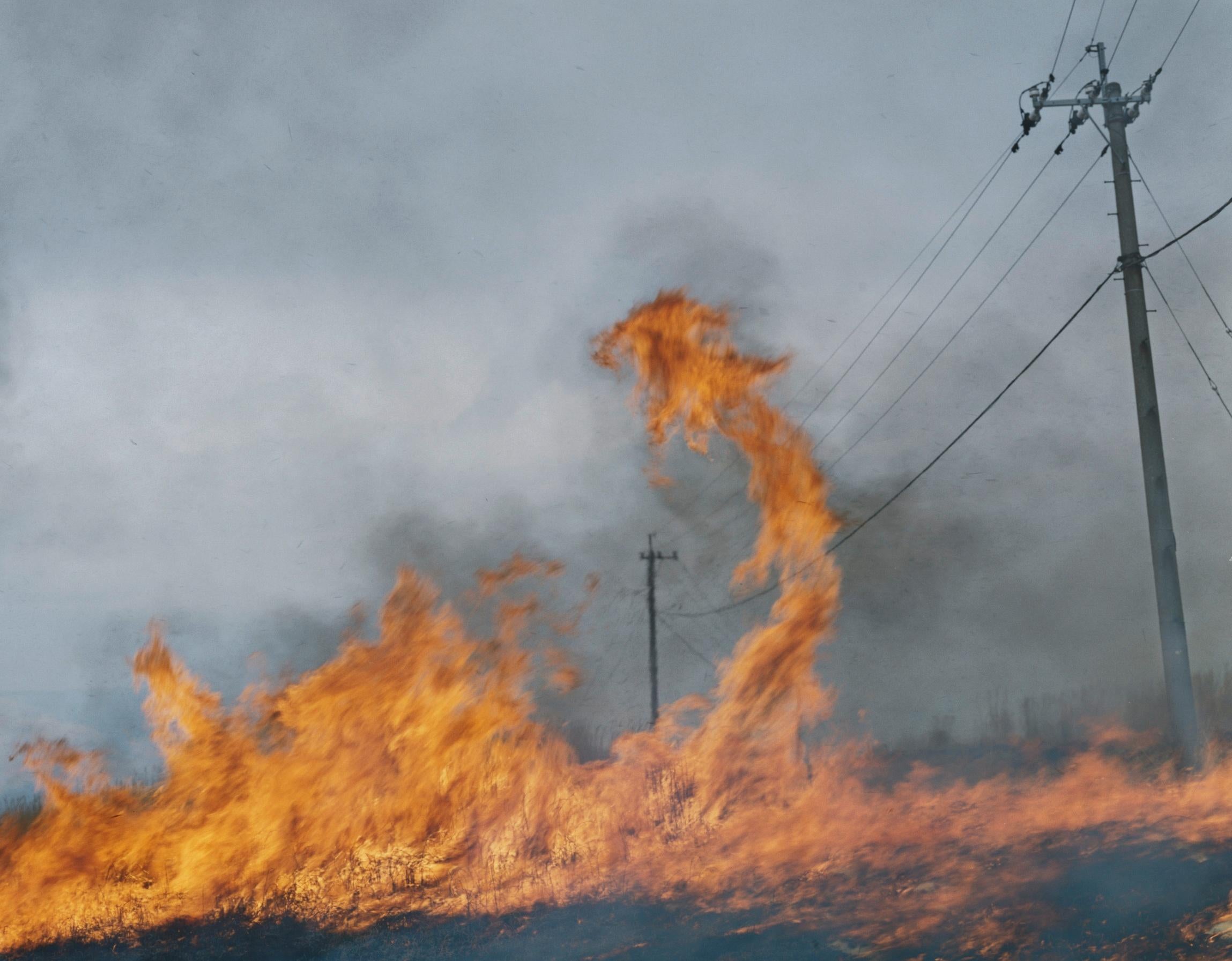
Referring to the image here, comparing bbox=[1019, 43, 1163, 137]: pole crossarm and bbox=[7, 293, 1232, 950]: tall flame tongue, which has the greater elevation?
bbox=[1019, 43, 1163, 137]: pole crossarm

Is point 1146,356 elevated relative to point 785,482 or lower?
elevated

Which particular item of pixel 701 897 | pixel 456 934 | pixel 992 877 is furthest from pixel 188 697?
pixel 992 877

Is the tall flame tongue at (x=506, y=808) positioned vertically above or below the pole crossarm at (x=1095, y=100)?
below

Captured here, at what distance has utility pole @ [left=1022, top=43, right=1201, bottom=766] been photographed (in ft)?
42.5

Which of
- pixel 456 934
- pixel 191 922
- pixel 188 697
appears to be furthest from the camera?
pixel 188 697

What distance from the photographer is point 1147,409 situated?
13711 mm

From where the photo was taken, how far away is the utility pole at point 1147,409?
12961mm

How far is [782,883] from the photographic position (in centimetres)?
1206

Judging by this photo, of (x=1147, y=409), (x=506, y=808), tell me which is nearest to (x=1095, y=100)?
(x=1147, y=409)

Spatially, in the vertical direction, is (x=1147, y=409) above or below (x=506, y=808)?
above

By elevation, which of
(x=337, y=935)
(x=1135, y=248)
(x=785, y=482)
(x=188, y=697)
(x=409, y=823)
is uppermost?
(x=1135, y=248)

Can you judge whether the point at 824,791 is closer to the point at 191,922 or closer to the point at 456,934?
the point at 456,934

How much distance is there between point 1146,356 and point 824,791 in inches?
336

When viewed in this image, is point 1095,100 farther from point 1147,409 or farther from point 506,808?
point 506,808
